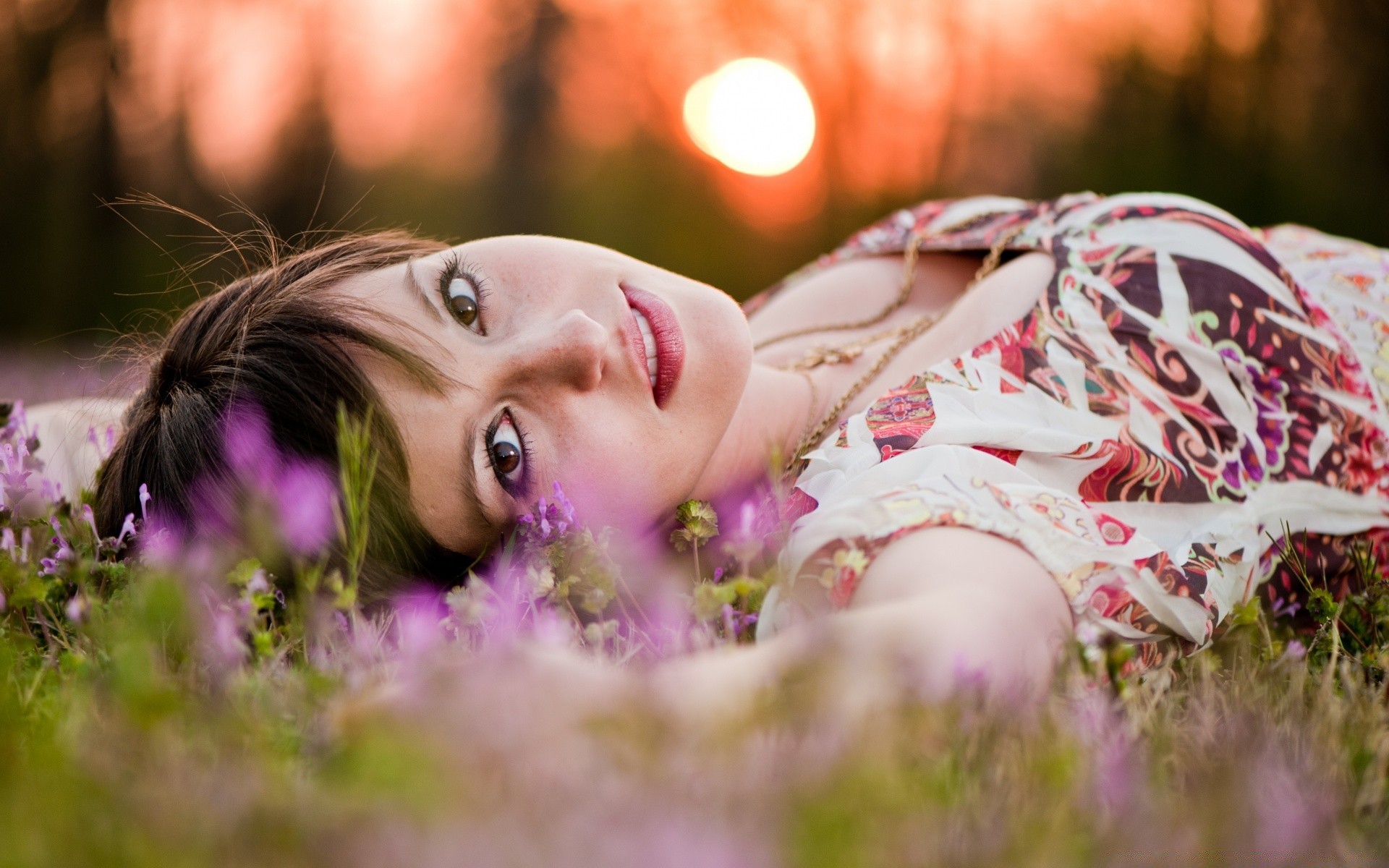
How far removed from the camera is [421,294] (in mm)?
2346

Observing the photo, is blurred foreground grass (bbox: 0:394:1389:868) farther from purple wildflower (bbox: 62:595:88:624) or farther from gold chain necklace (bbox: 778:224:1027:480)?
gold chain necklace (bbox: 778:224:1027:480)

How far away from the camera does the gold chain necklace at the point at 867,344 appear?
2.82 meters

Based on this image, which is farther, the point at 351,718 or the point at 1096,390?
the point at 1096,390

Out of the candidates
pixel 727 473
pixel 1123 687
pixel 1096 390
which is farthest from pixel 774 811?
pixel 727 473

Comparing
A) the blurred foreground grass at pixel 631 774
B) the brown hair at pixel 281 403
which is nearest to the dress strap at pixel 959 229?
the brown hair at pixel 281 403

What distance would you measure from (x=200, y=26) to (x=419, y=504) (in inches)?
634

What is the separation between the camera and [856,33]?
657 inches

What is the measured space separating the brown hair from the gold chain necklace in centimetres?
100

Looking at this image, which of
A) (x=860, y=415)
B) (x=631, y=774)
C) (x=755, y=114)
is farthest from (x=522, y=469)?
(x=755, y=114)

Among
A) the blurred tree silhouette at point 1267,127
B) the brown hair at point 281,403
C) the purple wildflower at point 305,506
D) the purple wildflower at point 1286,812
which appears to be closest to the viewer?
the purple wildflower at point 1286,812

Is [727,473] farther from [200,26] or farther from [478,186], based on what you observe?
[478,186]

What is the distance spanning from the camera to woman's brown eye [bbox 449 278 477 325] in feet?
7.70

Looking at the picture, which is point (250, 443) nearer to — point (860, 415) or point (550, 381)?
point (550, 381)

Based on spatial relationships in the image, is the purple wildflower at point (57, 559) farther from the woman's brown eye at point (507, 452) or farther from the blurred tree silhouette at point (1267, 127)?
the blurred tree silhouette at point (1267, 127)
